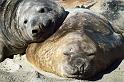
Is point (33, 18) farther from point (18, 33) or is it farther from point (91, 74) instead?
point (91, 74)

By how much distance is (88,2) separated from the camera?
7203 millimetres

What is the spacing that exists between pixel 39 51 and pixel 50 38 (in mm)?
233

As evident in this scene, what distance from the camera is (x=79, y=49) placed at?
182 inches

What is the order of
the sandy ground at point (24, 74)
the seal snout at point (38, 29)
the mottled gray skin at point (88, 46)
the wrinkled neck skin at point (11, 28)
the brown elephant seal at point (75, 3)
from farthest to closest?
the brown elephant seal at point (75, 3) < the wrinkled neck skin at point (11, 28) < the seal snout at point (38, 29) < the sandy ground at point (24, 74) < the mottled gray skin at point (88, 46)

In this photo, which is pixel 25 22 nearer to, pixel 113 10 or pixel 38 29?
pixel 38 29

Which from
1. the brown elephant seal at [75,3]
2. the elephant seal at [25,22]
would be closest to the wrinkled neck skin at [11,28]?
the elephant seal at [25,22]

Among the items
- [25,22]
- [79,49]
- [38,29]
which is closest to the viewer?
[79,49]

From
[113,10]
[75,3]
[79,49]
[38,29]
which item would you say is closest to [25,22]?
[38,29]

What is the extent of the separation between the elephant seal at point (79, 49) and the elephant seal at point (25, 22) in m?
0.11

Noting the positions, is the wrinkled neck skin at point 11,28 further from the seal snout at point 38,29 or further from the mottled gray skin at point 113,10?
the mottled gray skin at point 113,10

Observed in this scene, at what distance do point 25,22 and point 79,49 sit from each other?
3.56ft

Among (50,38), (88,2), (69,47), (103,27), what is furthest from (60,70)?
(88,2)

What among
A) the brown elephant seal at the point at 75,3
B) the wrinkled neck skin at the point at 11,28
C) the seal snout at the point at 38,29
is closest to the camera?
the seal snout at the point at 38,29

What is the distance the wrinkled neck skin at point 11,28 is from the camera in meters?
5.61
